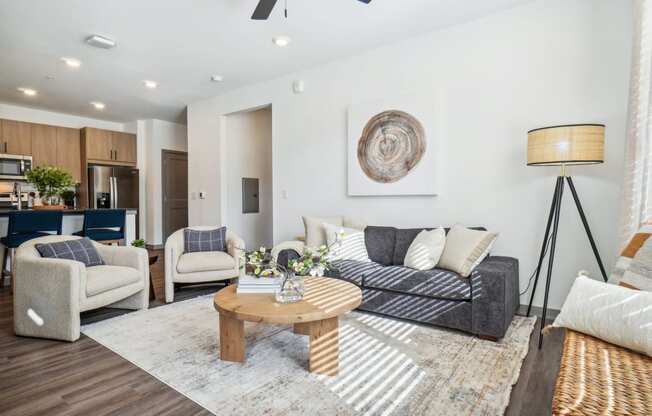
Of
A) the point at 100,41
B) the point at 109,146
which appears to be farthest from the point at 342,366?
the point at 109,146

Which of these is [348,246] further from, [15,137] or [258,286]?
[15,137]

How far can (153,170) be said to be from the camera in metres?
7.11

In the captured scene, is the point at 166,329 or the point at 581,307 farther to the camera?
the point at 166,329

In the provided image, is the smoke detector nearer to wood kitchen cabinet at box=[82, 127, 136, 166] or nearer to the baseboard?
wood kitchen cabinet at box=[82, 127, 136, 166]

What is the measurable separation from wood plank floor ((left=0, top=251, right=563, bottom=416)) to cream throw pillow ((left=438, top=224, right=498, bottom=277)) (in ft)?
2.21

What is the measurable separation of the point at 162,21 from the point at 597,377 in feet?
13.0

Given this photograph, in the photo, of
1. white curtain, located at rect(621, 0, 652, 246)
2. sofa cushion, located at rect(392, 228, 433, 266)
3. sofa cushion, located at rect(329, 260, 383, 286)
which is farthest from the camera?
sofa cushion, located at rect(392, 228, 433, 266)

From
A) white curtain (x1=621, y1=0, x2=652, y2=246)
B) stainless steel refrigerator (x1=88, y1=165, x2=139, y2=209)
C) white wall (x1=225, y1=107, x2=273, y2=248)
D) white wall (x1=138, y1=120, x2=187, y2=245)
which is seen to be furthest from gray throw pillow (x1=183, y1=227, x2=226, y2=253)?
stainless steel refrigerator (x1=88, y1=165, x2=139, y2=209)

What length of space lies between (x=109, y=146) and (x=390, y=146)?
19.7ft

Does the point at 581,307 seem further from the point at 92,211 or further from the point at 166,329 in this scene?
the point at 92,211

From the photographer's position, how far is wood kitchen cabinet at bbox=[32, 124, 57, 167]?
6289 mm

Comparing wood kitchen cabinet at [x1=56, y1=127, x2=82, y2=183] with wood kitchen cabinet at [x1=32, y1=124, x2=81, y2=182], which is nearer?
wood kitchen cabinet at [x1=32, y1=124, x2=81, y2=182]

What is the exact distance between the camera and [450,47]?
11.2 ft

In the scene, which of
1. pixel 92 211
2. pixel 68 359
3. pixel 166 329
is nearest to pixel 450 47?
pixel 166 329
